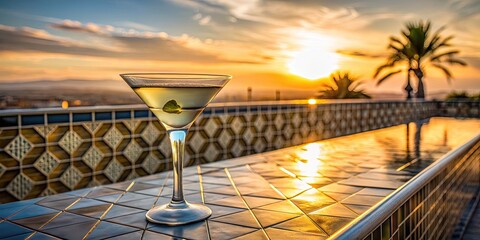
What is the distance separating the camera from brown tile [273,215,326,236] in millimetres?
1442

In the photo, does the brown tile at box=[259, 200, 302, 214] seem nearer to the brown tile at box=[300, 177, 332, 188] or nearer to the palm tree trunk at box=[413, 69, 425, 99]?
the brown tile at box=[300, 177, 332, 188]

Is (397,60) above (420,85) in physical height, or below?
above

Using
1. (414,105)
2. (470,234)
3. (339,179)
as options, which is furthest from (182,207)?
(414,105)

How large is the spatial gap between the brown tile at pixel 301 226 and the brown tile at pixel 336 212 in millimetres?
101

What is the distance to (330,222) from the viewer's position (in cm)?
154

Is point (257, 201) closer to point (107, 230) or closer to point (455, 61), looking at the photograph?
point (107, 230)

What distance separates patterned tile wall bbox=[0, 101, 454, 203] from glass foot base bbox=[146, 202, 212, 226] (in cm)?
167

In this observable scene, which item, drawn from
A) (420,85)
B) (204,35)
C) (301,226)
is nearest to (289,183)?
(301,226)

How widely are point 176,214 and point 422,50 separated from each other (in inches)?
519

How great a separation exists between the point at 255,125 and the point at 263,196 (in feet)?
9.11

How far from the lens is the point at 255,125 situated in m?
4.73

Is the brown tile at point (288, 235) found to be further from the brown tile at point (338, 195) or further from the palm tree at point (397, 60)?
the palm tree at point (397, 60)

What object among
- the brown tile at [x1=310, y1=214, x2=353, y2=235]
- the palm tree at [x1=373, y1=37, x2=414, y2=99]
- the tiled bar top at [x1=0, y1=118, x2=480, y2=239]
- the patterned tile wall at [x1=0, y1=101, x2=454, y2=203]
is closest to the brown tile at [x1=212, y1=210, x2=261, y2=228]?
the tiled bar top at [x1=0, y1=118, x2=480, y2=239]

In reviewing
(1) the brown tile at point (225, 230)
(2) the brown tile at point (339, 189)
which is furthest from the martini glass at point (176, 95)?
(2) the brown tile at point (339, 189)
